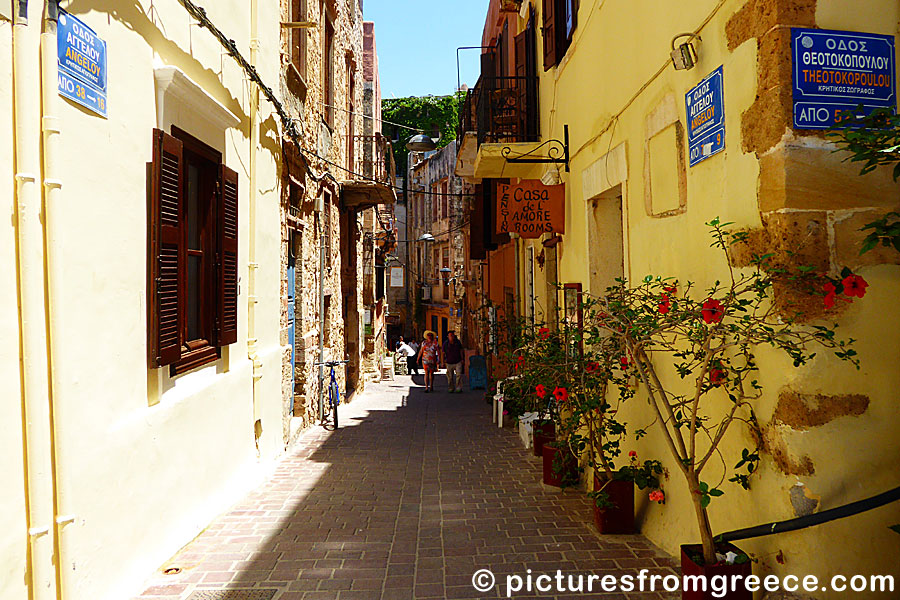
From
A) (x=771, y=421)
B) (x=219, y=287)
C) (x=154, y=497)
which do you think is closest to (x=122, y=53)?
(x=219, y=287)

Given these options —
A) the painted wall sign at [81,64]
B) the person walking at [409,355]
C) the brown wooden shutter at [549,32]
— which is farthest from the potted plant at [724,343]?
the person walking at [409,355]

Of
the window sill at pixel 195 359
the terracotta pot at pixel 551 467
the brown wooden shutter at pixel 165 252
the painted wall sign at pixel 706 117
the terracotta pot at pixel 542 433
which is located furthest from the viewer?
the terracotta pot at pixel 542 433

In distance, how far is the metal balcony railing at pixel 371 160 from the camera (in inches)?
592

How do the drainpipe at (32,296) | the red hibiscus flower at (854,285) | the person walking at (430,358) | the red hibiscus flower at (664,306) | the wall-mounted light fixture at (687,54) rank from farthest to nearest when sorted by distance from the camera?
the person walking at (430,358) → the wall-mounted light fixture at (687,54) → the red hibiscus flower at (664,306) → the drainpipe at (32,296) → the red hibiscus flower at (854,285)

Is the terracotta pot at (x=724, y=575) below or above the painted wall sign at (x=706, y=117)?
below

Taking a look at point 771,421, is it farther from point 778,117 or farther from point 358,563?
point 358,563

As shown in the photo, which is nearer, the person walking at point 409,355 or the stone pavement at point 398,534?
the stone pavement at point 398,534

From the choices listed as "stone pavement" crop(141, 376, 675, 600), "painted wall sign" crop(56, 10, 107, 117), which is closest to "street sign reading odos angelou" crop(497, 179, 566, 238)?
"stone pavement" crop(141, 376, 675, 600)

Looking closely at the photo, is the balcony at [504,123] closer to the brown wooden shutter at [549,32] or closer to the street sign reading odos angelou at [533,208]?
the brown wooden shutter at [549,32]

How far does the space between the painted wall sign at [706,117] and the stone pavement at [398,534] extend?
240 centimetres

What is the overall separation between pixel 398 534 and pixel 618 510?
157cm

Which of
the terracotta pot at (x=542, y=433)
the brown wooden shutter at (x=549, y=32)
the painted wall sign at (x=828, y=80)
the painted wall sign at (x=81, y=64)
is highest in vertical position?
the brown wooden shutter at (x=549, y=32)

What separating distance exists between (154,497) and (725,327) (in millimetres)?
3442

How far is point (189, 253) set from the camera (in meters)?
5.28
